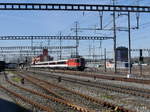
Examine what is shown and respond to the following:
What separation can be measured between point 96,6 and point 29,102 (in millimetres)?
14163

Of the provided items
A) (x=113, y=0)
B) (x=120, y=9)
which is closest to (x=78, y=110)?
(x=120, y=9)

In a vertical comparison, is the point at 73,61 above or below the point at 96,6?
below

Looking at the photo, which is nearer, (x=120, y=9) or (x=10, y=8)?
(x=10, y=8)

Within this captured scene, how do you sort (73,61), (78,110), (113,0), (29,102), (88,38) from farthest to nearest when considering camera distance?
(73,61)
(88,38)
(113,0)
(29,102)
(78,110)

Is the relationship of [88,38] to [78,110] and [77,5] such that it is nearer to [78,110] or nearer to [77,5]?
[77,5]

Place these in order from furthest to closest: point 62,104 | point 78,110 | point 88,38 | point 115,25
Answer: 1. point 88,38
2. point 115,25
3. point 62,104
4. point 78,110

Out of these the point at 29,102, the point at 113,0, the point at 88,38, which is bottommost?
the point at 29,102

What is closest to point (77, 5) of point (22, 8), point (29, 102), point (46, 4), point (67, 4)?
point (67, 4)

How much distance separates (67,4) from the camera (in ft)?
88.4

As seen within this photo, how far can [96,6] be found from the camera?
27.6 meters

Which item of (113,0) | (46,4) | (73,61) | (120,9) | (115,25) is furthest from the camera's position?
(73,61)

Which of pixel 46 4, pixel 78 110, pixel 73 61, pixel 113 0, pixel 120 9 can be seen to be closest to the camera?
pixel 78 110

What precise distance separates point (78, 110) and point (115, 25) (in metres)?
37.9

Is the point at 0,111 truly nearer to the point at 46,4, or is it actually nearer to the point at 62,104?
the point at 62,104
